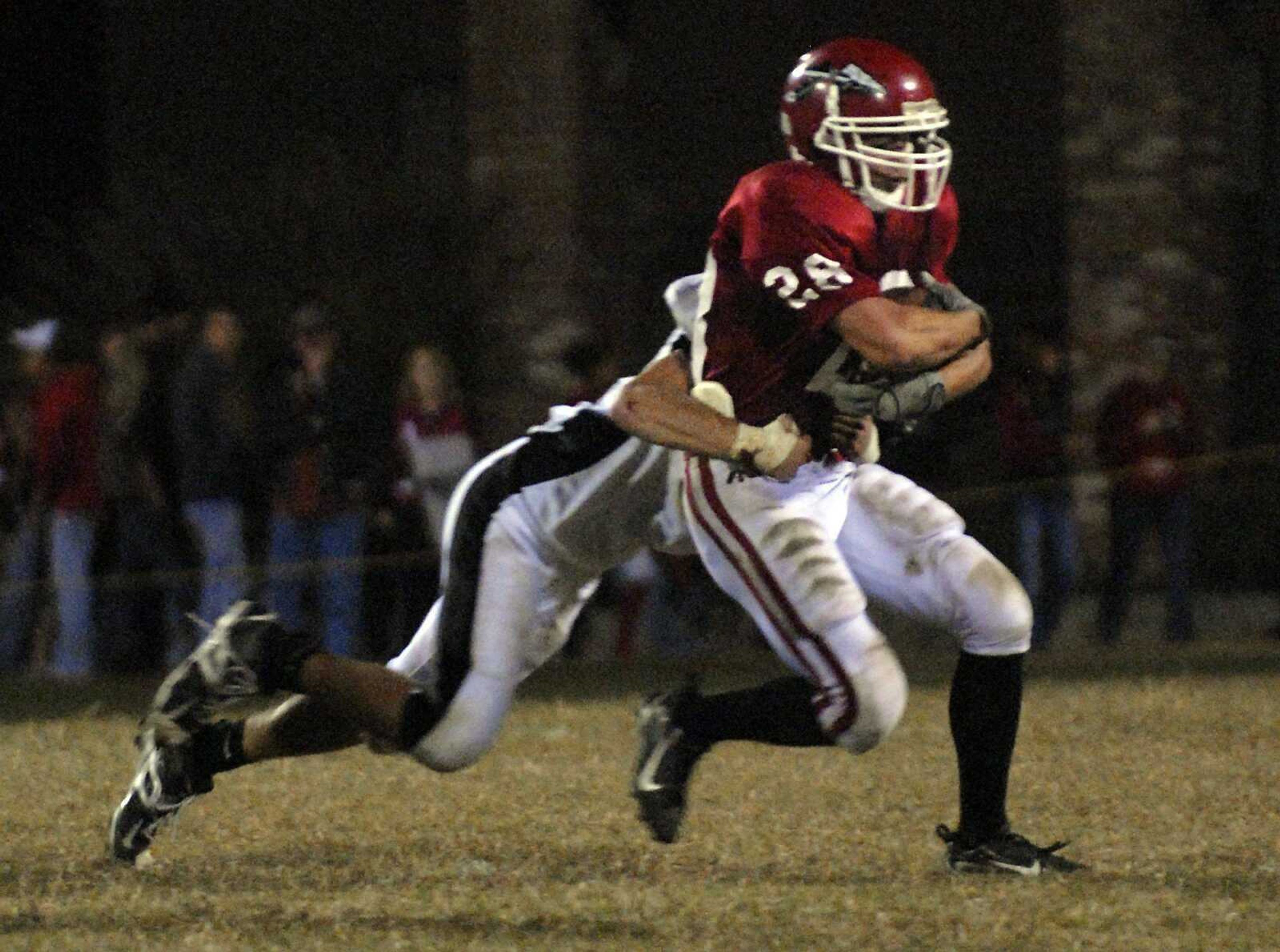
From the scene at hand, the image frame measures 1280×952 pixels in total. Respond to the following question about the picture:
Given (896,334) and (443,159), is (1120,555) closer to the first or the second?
(896,334)

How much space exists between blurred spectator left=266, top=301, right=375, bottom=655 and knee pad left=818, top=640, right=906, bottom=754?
606 cm

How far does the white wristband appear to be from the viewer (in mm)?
5391

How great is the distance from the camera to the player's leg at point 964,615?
570 centimetres

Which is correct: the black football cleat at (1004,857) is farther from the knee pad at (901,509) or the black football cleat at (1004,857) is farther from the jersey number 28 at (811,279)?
the jersey number 28 at (811,279)

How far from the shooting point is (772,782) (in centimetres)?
758

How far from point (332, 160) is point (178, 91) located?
8.18m

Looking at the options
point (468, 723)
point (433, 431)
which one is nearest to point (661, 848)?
point (468, 723)

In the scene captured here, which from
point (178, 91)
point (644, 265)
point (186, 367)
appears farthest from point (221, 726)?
point (178, 91)

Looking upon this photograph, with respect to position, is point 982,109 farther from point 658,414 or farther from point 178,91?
point 658,414

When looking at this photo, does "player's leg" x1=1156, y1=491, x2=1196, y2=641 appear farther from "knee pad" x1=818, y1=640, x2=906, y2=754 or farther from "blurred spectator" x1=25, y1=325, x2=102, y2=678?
"knee pad" x1=818, y1=640, x2=906, y2=754

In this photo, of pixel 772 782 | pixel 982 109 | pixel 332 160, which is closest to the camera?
pixel 772 782

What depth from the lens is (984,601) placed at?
567 centimetres

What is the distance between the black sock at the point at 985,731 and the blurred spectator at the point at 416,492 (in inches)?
239

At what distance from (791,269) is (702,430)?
1.21 ft
